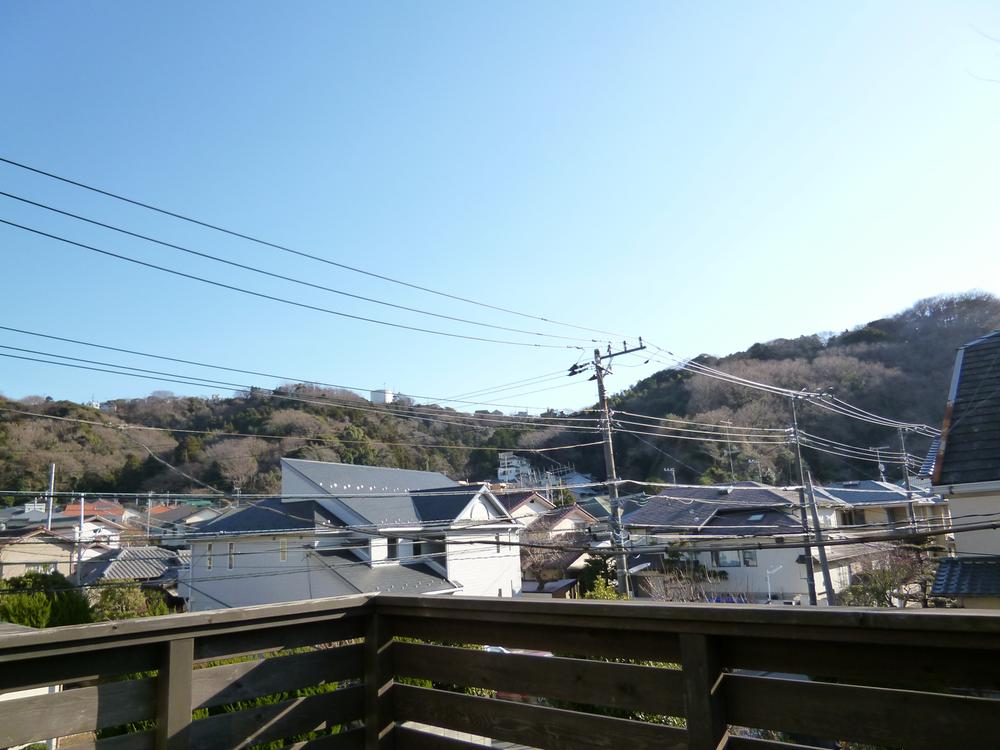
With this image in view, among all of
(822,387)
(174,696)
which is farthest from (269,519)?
(822,387)

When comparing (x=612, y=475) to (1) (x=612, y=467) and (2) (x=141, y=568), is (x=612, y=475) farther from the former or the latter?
(2) (x=141, y=568)

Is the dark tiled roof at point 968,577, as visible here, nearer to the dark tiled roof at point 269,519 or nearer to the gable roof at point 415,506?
the gable roof at point 415,506

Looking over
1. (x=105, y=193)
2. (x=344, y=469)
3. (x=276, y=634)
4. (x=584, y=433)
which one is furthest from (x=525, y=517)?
(x=276, y=634)

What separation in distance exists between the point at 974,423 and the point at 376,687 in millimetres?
12215

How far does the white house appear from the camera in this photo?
1983cm

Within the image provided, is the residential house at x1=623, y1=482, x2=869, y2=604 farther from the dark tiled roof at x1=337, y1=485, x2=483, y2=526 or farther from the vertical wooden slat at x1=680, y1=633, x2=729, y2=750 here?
the vertical wooden slat at x1=680, y1=633, x2=729, y2=750

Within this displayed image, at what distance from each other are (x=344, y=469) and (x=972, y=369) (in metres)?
17.5

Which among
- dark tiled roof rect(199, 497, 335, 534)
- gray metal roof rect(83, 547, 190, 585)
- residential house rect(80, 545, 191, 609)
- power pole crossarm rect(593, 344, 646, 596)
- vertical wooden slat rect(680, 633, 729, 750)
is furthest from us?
gray metal roof rect(83, 547, 190, 585)

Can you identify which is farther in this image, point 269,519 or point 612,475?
point 269,519

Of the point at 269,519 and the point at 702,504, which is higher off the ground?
the point at 269,519

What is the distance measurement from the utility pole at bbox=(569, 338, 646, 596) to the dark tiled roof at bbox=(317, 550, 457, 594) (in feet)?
21.9

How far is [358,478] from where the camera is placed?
2333 cm

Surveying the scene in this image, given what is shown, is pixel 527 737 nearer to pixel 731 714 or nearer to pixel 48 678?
pixel 731 714

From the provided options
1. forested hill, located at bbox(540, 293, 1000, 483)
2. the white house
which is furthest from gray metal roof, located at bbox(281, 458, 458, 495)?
forested hill, located at bbox(540, 293, 1000, 483)
